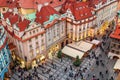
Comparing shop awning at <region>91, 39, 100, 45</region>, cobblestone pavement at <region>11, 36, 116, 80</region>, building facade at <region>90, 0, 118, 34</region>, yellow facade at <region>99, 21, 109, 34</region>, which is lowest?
cobblestone pavement at <region>11, 36, 116, 80</region>

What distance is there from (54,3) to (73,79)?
32.5 metres

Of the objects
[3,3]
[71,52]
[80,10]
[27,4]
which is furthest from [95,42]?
[3,3]

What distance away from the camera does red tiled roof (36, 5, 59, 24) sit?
77812 millimetres

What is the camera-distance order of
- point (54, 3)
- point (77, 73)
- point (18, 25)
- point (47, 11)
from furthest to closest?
point (54, 3)
point (47, 11)
point (77, 73)
point (18, 25)

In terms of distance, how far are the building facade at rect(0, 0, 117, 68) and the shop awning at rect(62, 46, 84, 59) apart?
4208 mm

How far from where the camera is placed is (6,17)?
7938 centimetres

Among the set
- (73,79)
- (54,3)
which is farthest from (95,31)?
(73,79)

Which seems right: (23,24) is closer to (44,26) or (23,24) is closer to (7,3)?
(44,26)

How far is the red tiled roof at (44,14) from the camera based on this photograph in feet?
255

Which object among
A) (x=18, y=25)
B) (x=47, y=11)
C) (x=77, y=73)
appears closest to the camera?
(x=18, y=25)

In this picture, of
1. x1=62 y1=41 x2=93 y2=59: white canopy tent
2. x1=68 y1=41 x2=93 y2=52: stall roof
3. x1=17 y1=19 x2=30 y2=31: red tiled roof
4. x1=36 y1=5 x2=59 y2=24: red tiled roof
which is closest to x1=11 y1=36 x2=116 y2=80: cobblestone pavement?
x1=62 y1=41 x2=93 y2=59: white canopy tent

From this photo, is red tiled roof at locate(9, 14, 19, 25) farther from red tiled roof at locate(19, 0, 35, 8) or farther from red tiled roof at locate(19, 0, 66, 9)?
red tiled roof at locate(19, 0, 66, 9)

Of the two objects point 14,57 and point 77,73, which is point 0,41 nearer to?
point 14,57

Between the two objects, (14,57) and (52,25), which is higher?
(52,25)
